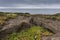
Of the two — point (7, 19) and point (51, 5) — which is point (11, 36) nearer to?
point (7, 19)

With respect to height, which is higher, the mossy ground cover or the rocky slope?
the rocky slope

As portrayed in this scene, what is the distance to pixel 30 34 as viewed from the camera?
2.40 meters

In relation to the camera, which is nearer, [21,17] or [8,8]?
[21,17]

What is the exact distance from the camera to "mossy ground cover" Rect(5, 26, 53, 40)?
234 cm

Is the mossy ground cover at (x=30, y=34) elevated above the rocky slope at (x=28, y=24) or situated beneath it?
situated beneath

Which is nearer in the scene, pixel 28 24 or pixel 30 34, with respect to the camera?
pixel 30 34

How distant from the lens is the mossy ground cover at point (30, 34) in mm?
2344

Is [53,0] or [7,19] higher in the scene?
[53,0]

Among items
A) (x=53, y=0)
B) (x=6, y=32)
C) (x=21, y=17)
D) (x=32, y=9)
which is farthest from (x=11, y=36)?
(x=53, y=0)

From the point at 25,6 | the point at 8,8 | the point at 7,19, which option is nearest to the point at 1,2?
the point at 8,8

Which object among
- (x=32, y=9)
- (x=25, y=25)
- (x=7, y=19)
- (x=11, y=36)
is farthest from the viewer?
(x=32, y=9)

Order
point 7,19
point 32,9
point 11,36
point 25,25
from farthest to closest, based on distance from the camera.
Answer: point 32,9 < point 7,19 < point 25,25 < point 11,36

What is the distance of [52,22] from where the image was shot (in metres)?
2.67

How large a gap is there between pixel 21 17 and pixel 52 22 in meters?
0.46
